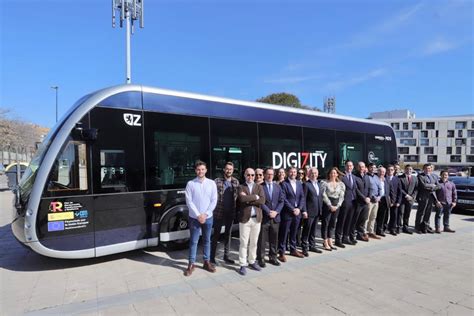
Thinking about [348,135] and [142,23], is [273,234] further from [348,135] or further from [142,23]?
[142,23]

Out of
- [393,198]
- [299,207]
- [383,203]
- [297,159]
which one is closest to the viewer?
[299,207]

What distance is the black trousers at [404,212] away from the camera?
7.91m

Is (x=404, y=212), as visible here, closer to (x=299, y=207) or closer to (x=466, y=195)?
(x=299, y=207)

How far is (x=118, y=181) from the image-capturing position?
5297 mm

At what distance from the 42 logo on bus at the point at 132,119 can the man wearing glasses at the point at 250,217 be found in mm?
2145

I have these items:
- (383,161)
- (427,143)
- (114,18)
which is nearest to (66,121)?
(383,161)

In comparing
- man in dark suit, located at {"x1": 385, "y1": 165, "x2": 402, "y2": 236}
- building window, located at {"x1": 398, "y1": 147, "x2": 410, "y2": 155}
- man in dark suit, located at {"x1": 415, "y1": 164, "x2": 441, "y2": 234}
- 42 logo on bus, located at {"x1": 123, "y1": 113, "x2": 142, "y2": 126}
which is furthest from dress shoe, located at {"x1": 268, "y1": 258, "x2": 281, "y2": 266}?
building window, located at {"x1": 398, "y1": 147, "x2": 410, "y2": 155}

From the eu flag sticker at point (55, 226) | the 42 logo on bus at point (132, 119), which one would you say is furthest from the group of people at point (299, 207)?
the eu flag sticker at point (55, 226)

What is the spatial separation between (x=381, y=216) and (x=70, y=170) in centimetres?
683

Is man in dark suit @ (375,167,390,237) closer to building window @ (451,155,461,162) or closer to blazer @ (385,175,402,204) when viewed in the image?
blazer @ (385,175,402,204)

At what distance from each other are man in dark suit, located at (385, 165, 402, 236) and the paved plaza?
4.98 ft

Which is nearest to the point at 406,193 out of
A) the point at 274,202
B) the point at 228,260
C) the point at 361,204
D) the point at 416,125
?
the point at 361,204

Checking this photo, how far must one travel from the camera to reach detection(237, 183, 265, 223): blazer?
16.5 ft

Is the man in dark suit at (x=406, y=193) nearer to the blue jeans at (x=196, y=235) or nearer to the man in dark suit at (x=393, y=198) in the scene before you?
the man in dark suit at (x=393, y=198)
